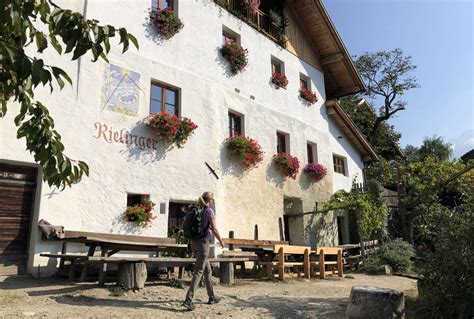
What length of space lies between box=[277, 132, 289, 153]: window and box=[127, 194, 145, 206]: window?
6138mm

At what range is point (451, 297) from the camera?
520cm

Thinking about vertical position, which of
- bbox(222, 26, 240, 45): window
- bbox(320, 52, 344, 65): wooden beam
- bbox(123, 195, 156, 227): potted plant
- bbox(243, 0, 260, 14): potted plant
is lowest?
bbox(123, 195, 156, 227): potted plant

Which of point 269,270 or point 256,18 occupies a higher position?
point 256,18

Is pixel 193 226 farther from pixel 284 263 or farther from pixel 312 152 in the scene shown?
pixel 312 152

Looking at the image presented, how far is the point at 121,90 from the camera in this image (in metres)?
9.50

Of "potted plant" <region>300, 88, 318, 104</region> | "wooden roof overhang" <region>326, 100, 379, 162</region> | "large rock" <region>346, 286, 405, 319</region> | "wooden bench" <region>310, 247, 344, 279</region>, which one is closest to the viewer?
"large rock" <region>346, 286, 405, 319</region>

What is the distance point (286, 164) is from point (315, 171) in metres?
1.76

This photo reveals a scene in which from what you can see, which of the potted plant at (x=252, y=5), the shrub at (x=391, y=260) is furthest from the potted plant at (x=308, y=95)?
the shrub at (x=391, y=260)

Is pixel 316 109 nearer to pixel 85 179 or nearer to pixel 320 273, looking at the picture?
pixel 320 273

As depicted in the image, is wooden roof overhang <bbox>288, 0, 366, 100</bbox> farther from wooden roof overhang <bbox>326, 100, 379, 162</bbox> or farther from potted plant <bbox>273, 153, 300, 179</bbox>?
potted plant <bbox>273, 153, 300, 179</bbox>

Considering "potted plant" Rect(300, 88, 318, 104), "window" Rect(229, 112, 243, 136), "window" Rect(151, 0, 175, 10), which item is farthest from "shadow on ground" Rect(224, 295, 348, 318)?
"potted plant" Rect(300, 88, 318, 104)

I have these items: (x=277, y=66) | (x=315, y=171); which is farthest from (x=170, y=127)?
(x=277, y=66)

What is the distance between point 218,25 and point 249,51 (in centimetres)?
156

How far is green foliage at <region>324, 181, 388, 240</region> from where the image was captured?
14805 mm
